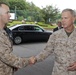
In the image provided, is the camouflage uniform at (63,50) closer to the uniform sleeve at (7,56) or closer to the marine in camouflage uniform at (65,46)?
the marine in camouflage uniform at (65,46)

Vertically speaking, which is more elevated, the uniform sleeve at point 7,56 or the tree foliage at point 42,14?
the uniform sleeve at point 7,56

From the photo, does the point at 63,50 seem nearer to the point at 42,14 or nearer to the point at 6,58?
the point at 6,58

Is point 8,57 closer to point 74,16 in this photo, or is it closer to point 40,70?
point 74,16

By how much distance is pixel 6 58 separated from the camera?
3.19m

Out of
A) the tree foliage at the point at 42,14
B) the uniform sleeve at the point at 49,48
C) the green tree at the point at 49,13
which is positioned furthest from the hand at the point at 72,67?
the green tree at the point at 49,13

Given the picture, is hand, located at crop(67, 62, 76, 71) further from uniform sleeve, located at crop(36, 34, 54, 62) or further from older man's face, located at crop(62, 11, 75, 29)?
older man's face, located at crop(62, 11, 75, 29)

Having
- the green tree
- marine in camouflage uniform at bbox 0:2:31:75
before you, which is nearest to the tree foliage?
the green tree

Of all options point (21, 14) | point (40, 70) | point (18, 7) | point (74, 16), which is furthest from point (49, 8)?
point (74, 16)

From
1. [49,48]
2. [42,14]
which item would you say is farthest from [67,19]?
[42,14]

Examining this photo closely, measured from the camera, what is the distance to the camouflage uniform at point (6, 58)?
124 inches

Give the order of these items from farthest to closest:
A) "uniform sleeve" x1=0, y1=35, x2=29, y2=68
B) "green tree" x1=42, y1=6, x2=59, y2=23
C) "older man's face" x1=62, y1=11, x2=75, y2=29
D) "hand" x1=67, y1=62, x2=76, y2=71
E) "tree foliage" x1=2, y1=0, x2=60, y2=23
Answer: "green tree" x1=42, y1=6, x2=59, y2=23 < "tree foliage" x1=2, y1=0, x2=60, y2=23 < "older man's face" x1=62, y1=11, x2=75, y2=29 < "hand" x1=67, y1=62, x2=76, y2=71 < "uniform sleeve" x1=0, y1=35, x2=29, y2=68

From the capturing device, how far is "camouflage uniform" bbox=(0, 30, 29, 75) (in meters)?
3.15

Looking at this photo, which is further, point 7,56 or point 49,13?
point 49,13

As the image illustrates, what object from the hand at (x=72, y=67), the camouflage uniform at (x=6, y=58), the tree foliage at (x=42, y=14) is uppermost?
the camouflage uniform at (x=6, y=58)
